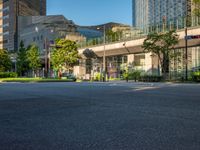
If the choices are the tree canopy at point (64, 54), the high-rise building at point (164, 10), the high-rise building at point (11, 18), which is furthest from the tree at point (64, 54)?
the high-rise building at point (11, 18)

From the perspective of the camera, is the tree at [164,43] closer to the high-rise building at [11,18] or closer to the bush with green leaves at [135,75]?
the bush with green leaves at [135,75]

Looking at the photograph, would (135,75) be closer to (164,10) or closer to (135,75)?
(135,75)

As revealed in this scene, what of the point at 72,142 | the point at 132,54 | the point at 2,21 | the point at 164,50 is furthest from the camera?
the point at 2,21

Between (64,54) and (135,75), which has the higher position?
(64,54)

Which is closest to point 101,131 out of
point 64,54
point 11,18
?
point 64,54

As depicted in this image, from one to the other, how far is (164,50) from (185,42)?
375 cm

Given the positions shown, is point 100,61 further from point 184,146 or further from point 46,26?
point 184,146

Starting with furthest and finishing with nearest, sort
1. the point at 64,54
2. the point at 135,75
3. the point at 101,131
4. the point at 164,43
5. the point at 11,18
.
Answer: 1. the point at 11,18
2. the point at 64,54
3. the point at 135,75
4. the point at 164,43
5. the point at 101,131

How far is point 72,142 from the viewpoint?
506cm

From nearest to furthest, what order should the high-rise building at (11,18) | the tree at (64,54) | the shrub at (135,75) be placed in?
1. the shrub at (135,75)
2. the tree at (64,54)
3. the high-rise building at (11,18)

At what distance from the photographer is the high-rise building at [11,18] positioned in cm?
13350

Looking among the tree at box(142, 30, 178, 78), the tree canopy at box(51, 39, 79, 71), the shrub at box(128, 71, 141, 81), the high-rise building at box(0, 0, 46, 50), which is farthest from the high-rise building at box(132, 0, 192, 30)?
the high-rise building at box(0, 0, 46, 50)

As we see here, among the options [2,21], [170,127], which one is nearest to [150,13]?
[2,21]

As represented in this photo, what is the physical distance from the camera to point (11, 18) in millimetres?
134125
